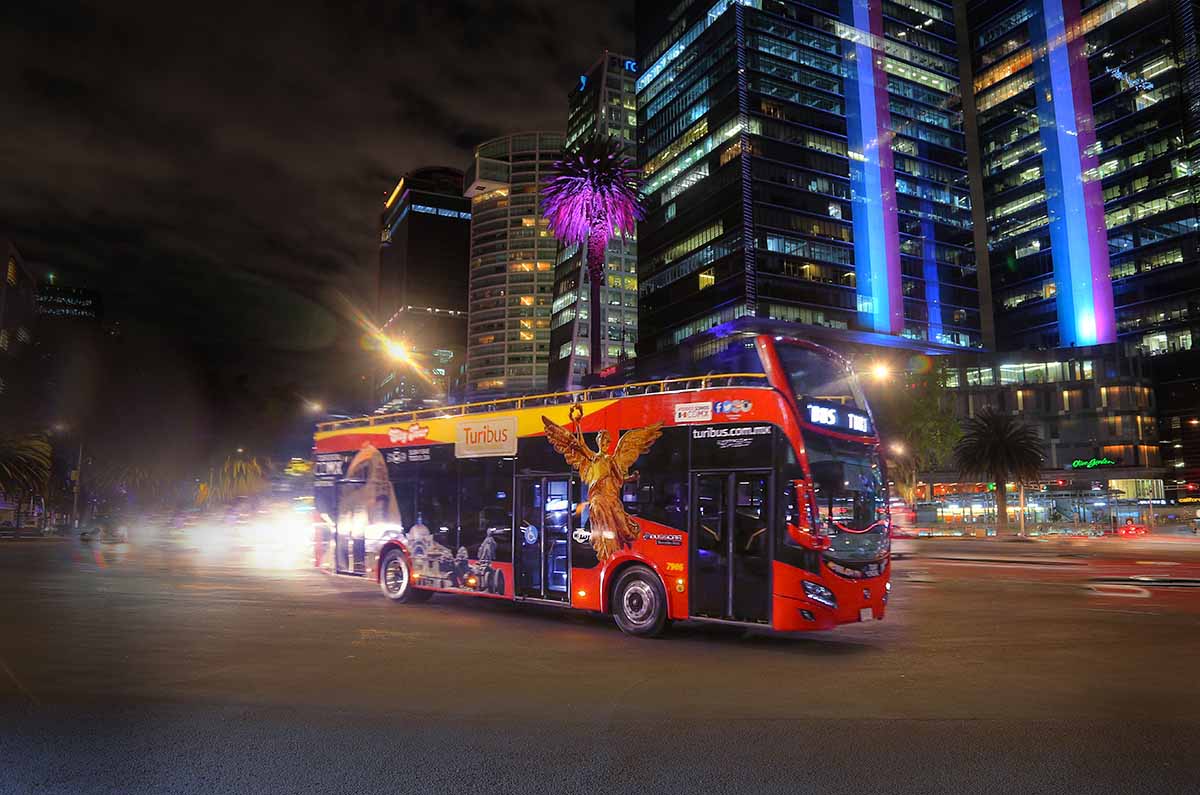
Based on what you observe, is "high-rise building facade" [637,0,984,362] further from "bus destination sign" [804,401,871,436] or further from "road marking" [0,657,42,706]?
"road marking" [0,657,42,706]

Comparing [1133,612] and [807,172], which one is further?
[807,172]

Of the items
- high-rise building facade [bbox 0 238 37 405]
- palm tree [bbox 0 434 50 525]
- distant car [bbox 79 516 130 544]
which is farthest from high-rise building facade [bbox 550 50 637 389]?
palm tree [bbox 0 434 50 525]

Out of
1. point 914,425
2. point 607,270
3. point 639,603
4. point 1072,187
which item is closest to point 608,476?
point 639,603

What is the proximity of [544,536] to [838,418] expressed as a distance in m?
5.04

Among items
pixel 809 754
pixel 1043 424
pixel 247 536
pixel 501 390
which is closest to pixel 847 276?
pixel 1043 424

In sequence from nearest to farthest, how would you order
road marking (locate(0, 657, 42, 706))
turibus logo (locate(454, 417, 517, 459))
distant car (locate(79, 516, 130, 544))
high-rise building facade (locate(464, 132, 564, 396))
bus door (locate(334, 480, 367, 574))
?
road marking (locate(0, 657, 42, 706)) < turibus logo (locate(454, 417, 517, 459)) < bus door (locate(334, 480, 367, 574)) < distant car (locate(79, 516, 130, 544)) < high-rise building facade (locate(464, 132, 564, 396))

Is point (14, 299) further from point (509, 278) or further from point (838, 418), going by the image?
point (838, 418)

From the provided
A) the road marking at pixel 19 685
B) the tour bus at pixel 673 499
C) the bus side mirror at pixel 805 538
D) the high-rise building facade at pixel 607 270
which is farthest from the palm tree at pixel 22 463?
the high-rise building facade at pixel 607 270

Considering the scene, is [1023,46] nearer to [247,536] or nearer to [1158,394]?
[1158,394]

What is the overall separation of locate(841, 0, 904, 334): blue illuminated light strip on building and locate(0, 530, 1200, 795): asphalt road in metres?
96.6

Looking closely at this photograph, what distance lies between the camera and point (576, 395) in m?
13.1

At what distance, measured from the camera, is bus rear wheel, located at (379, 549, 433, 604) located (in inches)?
615

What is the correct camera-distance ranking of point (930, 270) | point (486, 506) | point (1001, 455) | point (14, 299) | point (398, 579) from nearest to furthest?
1. point (486, 506)
2. point (398, 579)
3. point (1001, 455)
4. point (14, 299)
5. point (930, 270)

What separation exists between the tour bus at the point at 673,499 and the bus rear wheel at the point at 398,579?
0.57 feet
